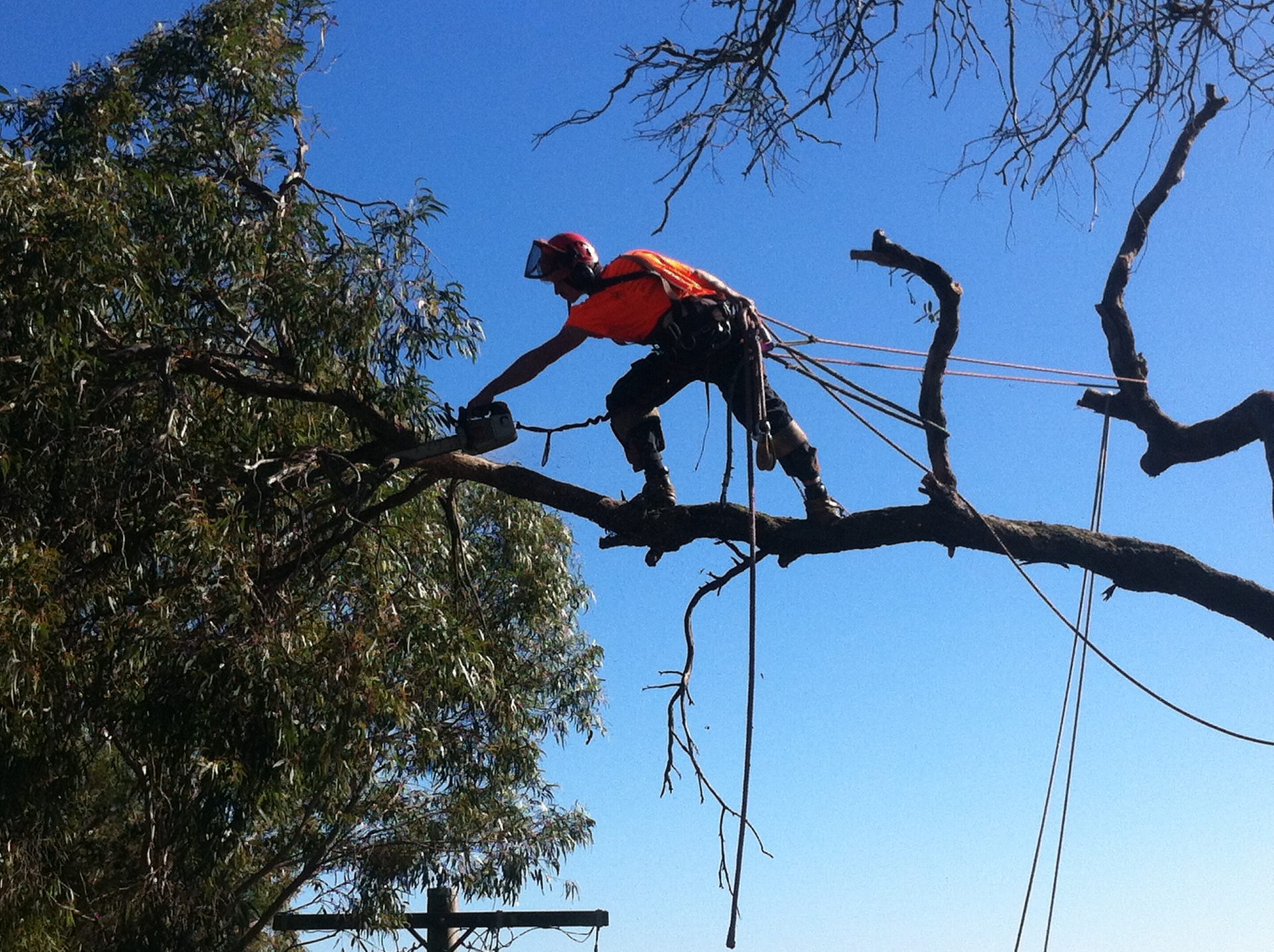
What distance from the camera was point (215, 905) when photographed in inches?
344

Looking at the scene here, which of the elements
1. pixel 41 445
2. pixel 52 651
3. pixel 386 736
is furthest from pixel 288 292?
pixel 386 736

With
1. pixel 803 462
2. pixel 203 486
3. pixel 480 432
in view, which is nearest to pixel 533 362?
pixel 480 432

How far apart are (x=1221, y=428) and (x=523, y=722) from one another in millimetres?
5817

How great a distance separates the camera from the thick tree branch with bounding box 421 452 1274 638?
3.88 m

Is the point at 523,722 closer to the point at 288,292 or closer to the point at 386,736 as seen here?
the point at 386,736

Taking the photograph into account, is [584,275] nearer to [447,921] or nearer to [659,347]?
[659,347]

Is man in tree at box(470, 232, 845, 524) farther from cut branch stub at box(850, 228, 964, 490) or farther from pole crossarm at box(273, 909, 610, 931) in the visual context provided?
pole crossarm at box(273, 909, 610, 931)

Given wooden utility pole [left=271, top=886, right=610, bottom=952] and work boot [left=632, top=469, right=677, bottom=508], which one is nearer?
work boot [left=632, top=469, right=677, bottom=508]

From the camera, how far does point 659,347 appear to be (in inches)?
163

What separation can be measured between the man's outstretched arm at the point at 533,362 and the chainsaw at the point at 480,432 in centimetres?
5

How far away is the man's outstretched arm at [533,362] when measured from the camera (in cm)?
417

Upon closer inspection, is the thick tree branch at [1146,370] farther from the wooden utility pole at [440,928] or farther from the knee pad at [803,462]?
the wooden utility pole at [440,928]

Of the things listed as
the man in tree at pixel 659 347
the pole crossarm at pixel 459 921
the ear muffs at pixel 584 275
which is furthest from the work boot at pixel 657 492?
the pole crossarm at pixel 459 921

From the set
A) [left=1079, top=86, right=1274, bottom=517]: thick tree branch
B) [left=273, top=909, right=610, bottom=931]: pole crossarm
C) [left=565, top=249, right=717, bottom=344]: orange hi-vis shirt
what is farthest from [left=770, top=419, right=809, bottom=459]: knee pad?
[left=273, top=909, right=610, bottom=931]: pole crossarm
